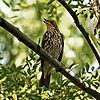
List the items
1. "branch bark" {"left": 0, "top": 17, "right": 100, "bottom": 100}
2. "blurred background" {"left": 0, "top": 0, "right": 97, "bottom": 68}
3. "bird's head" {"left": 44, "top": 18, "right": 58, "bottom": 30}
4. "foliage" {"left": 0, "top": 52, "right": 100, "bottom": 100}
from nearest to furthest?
"branch bark" {"left": 0, "top": 17, "right": 100, "bottom": 100} < "foliage" {"left": 0, "top": 52, "right": 100, "bottom": 100} < "bird's head" {"left": 44, "top": 18, "right": 58, "bottom": 30} < "blurred background" {"left": 0, "top": 0, "right": 97, "bottom": 68}

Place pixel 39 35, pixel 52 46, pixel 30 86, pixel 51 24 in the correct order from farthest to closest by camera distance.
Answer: pixel 39 35, pixel 51 24, pixel 52 46, pixel 30 86

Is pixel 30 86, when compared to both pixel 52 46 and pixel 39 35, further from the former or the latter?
pixel 39 35

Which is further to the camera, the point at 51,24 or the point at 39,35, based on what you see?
the point at 39,35

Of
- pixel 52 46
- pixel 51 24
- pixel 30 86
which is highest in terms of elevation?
pixel 51 24

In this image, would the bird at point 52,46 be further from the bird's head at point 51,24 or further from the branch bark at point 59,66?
the branch bark at point 59,66

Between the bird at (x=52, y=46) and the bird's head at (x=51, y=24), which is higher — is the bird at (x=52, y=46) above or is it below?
below

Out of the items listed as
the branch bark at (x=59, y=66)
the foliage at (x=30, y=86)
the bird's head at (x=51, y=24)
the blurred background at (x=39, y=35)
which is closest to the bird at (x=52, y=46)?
the bird's head at (x=51, y=24)

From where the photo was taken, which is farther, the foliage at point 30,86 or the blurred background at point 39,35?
the blurred background at point 39,35

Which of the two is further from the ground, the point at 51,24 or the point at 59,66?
the point at 51,24

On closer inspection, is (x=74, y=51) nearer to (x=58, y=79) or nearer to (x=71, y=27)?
(x=71, y=27)

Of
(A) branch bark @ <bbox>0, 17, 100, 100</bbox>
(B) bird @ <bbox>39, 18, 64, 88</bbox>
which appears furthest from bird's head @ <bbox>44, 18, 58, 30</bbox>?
(A) branch bark @ <bbox>0, 17, 100, 100</bbox>

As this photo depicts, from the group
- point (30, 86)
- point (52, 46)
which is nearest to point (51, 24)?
point (52, 46)

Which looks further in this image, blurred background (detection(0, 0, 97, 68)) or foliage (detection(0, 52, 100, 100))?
blurred background (detection(0, 0, 97, 68))

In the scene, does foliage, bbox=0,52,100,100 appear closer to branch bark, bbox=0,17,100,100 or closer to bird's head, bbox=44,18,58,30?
branch bark, bbox=0,17,100,100
